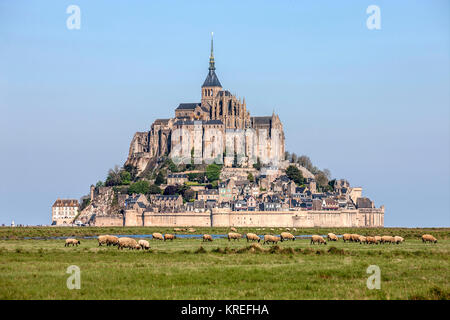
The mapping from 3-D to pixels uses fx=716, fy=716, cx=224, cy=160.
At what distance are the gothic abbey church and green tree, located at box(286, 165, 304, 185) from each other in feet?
32.5

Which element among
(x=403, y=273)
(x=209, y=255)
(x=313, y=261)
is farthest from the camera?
(x=209, y=255)

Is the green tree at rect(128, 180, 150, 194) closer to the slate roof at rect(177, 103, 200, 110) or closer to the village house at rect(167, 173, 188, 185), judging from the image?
the village house at rect(167, 173, 188, 185)

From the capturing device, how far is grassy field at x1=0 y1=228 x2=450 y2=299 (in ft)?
78.7

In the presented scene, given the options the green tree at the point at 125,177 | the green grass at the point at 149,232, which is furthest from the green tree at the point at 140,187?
the green grass at the point at 149,232

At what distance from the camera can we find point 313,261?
117 feet

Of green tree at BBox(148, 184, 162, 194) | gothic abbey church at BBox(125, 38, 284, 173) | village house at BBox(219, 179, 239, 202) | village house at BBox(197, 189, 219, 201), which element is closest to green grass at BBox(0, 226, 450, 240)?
village house at BBox(219, 179, 239, 202)

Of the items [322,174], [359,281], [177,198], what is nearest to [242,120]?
[322,174]

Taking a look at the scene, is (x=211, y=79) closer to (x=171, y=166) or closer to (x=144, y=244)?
(x=171, y=166)

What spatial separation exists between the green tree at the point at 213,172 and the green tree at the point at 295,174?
600 inches

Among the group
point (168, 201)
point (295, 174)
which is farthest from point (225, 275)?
point (295, 174)
